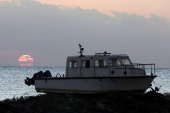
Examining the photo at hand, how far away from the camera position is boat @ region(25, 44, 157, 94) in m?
18.7

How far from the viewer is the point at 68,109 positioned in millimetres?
16312

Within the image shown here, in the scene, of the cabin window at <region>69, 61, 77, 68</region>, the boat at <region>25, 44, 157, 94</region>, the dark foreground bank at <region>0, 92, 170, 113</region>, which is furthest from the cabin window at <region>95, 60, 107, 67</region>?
the dark foreground bank at <region>0, 92, 170, 113</region>

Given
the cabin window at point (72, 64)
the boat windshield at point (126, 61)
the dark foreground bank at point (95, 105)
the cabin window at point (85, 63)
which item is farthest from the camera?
the cabin window at point (72, 64)

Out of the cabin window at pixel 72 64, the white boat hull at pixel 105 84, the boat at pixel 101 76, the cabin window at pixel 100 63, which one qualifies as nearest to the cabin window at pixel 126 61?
the boat at pixel 101 76

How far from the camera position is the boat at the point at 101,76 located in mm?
18719

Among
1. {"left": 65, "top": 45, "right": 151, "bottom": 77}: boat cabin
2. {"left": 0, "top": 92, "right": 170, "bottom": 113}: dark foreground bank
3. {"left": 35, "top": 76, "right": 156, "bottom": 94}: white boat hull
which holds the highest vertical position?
{"left": 65, "top": 45, "right": 151, "bottom": 77}: boat cabin

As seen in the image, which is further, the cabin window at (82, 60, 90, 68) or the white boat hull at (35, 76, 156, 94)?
the cabin window at (82, 60, 90, 68)

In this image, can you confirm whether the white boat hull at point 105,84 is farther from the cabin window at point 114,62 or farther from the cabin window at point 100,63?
the cabin window at point 114,62

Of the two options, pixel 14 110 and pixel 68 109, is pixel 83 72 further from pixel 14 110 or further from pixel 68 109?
pixel 14 110

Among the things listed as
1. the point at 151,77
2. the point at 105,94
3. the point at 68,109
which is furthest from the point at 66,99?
the point at 151,77

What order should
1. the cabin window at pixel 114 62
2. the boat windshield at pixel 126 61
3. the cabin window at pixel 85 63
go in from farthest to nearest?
the cabin window at pixel 85 63, the boat windshield at pixel 126 61, the cabin window at pixel 114 62

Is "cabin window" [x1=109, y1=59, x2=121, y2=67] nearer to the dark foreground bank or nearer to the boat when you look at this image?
the boat

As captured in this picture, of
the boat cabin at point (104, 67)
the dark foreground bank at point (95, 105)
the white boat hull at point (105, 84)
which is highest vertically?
the boat cabin at point (104, 67)

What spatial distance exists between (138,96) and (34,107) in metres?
6.86
